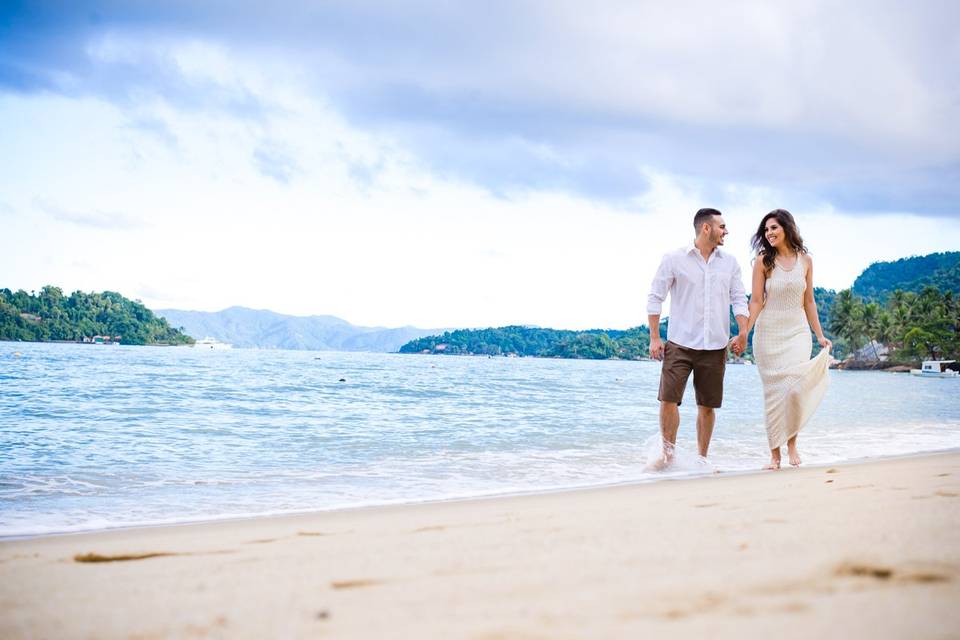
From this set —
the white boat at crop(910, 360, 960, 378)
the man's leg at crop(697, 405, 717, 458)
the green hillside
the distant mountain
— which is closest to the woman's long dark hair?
the man's leg at crop(697, 405, 717, 458)

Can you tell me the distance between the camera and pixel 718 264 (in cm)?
624

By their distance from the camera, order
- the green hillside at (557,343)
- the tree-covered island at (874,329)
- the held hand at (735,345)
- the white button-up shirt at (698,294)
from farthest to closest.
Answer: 1. the green hillside at (557,343)
2. the tree-covered island at (874,329)
3. the white button-up shirt at (698,294)
4. the held hand at (735,345)

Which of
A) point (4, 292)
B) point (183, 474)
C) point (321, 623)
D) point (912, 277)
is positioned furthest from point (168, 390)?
point (912, 277)

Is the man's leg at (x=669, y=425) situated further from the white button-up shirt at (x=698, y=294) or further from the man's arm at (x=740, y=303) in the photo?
the man's arm at (x=740, y=303)

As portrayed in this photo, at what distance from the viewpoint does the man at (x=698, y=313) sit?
6148mm

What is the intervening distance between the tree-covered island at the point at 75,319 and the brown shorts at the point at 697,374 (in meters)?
152

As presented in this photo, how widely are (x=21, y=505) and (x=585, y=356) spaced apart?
166 m

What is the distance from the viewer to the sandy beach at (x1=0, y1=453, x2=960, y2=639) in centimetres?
160

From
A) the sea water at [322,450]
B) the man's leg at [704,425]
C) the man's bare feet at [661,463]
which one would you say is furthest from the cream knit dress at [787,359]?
Answer: the man's bare feet at [661,463]

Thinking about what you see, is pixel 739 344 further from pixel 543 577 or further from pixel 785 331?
pixel 543 577

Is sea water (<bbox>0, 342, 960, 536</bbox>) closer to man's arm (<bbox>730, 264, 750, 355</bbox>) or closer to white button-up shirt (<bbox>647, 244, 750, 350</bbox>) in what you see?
white button-up shirt (<bbox>647, 244, 750, 350</bbox>)

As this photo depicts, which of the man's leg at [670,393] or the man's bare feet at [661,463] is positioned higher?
the man's leg at [670,393]

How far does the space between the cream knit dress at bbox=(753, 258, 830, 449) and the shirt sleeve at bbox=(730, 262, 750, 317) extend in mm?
218

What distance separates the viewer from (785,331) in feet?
20.3
